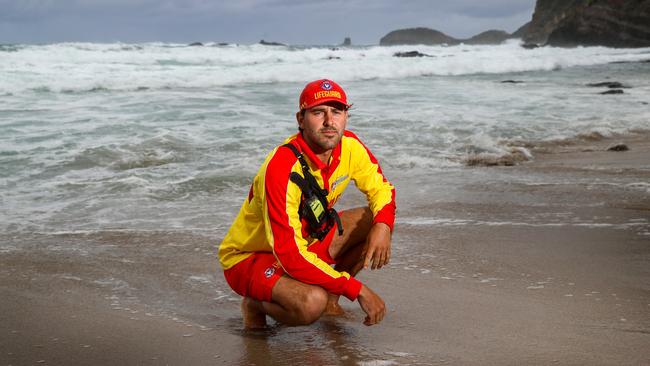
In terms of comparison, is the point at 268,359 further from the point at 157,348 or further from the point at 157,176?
the point at 157,176

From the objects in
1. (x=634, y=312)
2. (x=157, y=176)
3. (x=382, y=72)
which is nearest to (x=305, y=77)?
(x=382, y=72)

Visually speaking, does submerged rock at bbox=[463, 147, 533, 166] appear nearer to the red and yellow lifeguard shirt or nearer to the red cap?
the red and yellow lifeguard shirt

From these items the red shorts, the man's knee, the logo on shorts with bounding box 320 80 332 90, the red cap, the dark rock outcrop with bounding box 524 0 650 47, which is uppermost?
the dark rock outcrop with bounding box 524 0 650 47

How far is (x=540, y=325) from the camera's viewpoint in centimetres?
341

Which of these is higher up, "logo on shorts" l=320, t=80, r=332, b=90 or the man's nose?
"logo on shorts" l=320, t=80, r=332, b=90

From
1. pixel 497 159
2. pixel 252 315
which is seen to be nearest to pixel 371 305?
pixel 252 315

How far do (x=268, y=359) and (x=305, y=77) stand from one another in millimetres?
24074

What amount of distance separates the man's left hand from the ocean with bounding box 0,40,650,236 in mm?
2261

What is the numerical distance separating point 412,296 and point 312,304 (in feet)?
2.89

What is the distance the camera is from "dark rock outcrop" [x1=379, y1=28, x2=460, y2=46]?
14212 cm

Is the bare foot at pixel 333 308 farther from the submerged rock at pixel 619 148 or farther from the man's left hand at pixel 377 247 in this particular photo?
the submerged rock at pixel 619 148

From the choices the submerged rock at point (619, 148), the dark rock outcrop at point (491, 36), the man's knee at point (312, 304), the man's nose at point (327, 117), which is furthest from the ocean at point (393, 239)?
the dark rock outcrop at point (491, 36)

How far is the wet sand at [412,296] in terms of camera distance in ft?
10.4

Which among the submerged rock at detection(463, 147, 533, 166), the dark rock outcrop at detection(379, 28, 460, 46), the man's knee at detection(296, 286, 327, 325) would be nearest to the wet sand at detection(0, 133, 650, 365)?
the man's knee at detection(296, 286, 327, 325)
